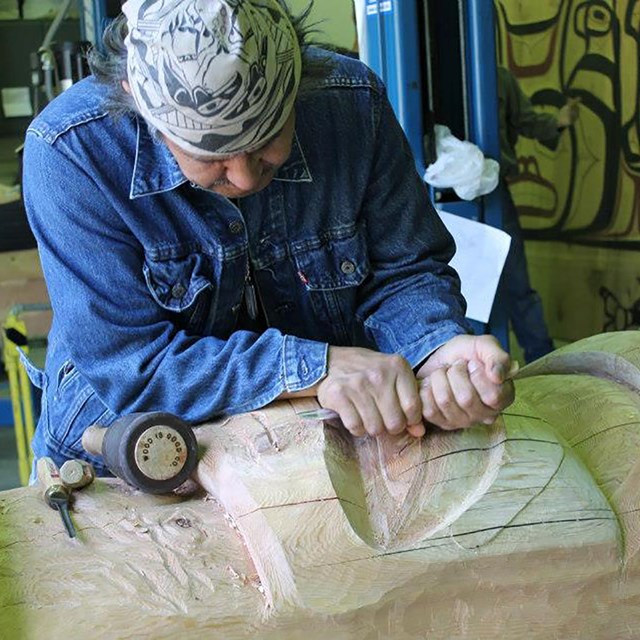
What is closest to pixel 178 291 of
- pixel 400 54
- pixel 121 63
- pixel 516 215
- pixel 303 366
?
pixel 303 366

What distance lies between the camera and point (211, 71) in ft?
3.99

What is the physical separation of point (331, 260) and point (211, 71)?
49 cm

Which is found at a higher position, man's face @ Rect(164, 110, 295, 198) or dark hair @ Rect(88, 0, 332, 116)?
dark hair @ Rect(88, 0, 332, 116)

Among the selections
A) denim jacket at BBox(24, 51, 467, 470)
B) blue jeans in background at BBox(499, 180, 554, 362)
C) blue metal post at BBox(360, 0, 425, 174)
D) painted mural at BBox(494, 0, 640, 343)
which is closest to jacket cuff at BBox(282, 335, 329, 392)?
denim jacket at BBox(24, 51, 467, 470)

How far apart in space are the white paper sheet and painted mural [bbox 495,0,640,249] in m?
2.15

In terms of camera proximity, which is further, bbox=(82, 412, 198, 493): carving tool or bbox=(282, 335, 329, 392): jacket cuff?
bbox=(282, 335, 329, 392): jacket cuff

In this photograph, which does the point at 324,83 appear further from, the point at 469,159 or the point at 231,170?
the point at 469,159

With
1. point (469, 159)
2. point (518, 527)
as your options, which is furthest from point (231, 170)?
point (469, 159)

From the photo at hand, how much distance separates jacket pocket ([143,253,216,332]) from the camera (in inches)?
58.8

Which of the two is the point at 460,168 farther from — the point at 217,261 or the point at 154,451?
the point at 154,451

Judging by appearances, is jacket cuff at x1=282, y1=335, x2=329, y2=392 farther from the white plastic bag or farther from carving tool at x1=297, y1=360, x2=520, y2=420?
the white plastic bag

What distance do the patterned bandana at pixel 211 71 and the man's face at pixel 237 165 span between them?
0.02 m

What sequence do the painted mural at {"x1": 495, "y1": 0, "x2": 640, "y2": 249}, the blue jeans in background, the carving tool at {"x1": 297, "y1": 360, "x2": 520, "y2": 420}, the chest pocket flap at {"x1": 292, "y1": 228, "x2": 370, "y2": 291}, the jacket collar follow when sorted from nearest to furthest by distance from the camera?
the carving tool at {"x1": 297, "y1": 360, "x2": 520, "y2": 420} → the jacket collar → the chest pocket flap at {"x1": 292, "y1": 228, "x2": 370, "y2": 291} → the blue jeans in background → the painted mural at {"x1": 495, "y1": 0, "x2": 640, "y2": 249}

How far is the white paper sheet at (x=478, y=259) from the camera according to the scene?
2.92 meters
